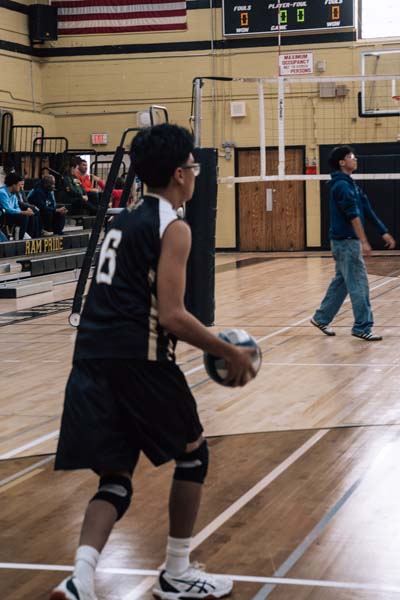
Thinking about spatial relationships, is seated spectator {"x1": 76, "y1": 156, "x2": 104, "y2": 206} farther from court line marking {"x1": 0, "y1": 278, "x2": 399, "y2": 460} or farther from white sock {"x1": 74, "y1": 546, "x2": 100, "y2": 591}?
white sock {"x1": 74, "y1": 546, "x2": 100, "y2": 591}

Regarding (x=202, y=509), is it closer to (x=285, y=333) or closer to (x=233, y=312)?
(x=285, y=333)

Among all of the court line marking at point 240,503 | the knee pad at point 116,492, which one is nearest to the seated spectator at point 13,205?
the court line marking at point 240,503

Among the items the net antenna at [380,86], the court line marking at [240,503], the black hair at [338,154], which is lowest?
the court line marking at [240,503]

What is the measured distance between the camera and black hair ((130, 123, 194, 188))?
3297 millimetres

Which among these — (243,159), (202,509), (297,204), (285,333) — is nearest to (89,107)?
(243,159)

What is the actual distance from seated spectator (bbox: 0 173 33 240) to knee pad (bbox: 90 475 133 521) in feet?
43.7

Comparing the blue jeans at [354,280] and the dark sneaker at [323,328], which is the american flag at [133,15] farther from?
the blue jeans at [354,280]

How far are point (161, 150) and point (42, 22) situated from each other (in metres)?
19.6

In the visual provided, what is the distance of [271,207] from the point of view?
2241cm

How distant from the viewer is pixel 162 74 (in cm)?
2259

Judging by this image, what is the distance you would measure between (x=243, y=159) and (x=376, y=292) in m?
9.26

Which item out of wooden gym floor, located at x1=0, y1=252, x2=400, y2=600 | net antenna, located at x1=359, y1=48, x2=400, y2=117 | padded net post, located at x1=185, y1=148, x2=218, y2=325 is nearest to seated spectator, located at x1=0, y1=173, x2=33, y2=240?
padded net post, located at x1=185, y1=148, x2=218, y2=325

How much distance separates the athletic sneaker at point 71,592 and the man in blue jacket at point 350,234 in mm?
6127

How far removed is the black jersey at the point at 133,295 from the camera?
327 cm
